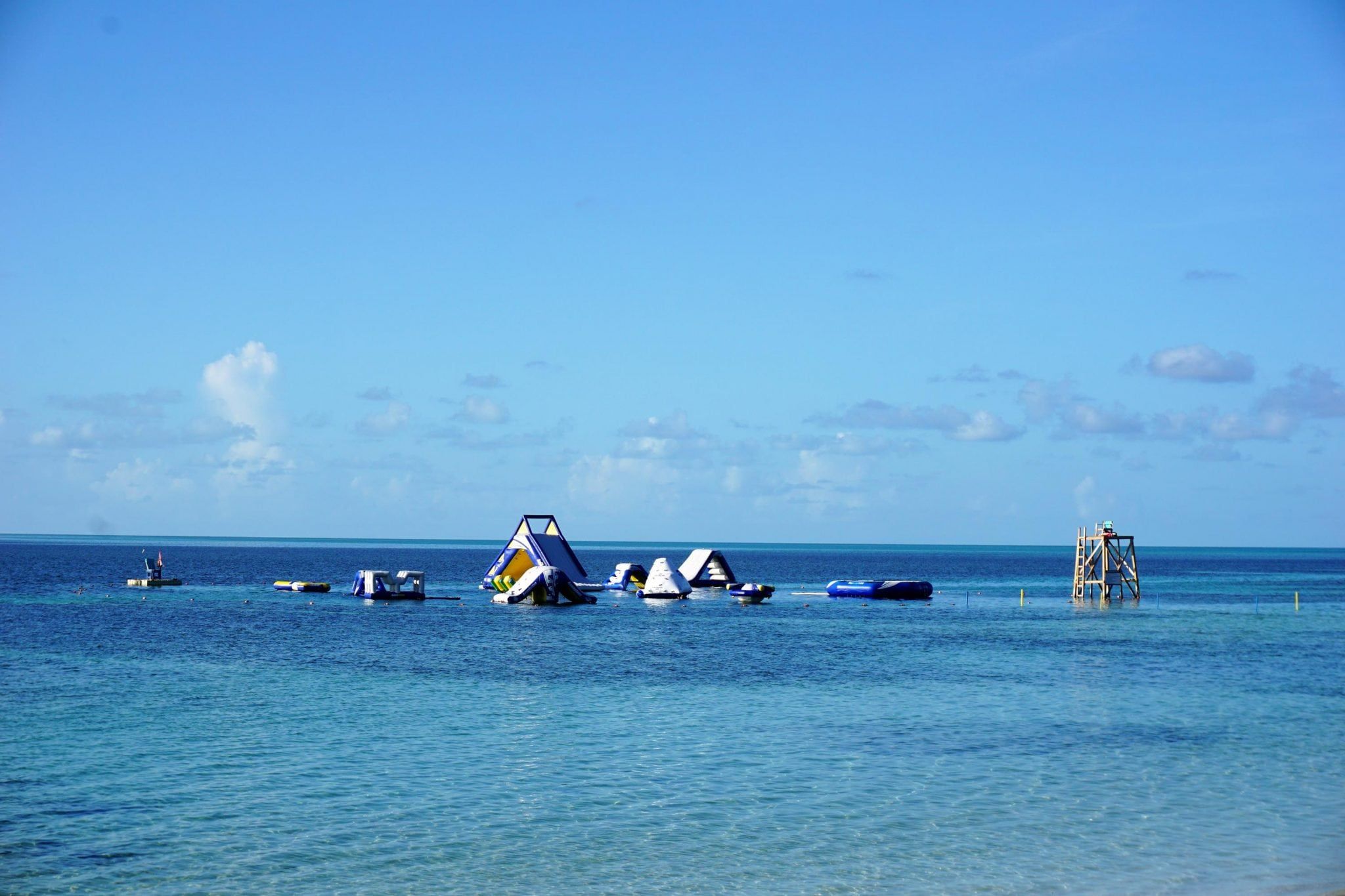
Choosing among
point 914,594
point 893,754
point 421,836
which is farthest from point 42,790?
point 914,594

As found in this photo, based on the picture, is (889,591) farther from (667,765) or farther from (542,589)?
(667,765)

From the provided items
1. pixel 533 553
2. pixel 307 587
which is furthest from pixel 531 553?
pixel 307 587

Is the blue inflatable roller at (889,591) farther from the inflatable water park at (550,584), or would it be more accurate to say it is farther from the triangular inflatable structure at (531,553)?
the triangular inflatable structure at (531,553)

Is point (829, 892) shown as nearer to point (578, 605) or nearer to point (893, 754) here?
point (893, 754)

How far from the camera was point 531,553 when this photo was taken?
11694 cm

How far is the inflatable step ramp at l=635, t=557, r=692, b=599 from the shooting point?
115 m

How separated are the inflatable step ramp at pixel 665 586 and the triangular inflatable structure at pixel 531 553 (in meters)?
7.95

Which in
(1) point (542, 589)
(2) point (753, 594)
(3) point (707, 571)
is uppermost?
(3) point (707, 571)

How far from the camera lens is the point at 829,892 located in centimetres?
2280

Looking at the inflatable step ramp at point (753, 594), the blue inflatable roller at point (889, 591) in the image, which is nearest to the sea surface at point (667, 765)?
the inflatable step ramp at point (753, 594)

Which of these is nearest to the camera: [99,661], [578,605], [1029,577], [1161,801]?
[1161,801]

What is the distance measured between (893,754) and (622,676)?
71.6ft

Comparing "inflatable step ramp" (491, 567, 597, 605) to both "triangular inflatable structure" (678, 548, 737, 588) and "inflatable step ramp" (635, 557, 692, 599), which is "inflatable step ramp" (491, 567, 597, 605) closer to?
"inflatable step ramp" (635, 557, 692, 599)

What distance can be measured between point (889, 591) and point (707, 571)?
25.1m
